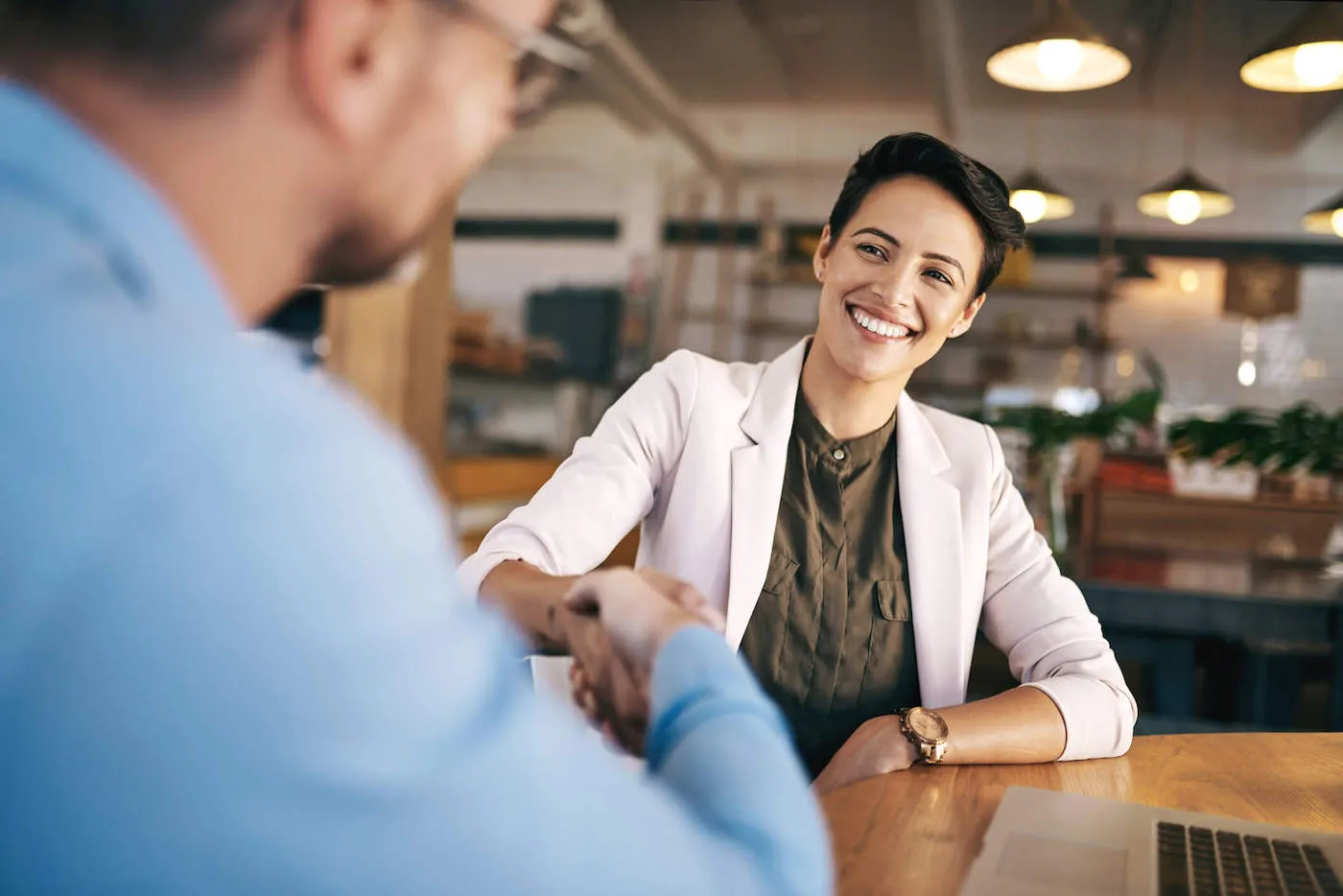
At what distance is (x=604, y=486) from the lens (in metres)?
0.95

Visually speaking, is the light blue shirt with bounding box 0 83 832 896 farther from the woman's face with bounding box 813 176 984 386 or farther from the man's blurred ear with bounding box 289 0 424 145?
the woman's face with bounding box 813 176 984 386

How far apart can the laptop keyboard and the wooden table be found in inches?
3.6

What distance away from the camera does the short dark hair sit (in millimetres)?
954

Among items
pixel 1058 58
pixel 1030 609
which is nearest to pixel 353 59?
pixel 1030 609

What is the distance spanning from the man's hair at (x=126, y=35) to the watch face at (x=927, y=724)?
762mm

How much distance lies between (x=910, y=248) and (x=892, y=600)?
1.08 ft

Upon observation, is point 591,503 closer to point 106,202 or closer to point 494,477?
point 494,477

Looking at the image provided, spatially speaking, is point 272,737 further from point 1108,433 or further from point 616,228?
point 1108,433

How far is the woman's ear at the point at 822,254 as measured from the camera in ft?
3.28

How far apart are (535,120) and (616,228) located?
0.73 m

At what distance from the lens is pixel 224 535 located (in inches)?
12.9

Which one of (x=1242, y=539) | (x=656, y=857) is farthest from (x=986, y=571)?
(x=1242, y=539)

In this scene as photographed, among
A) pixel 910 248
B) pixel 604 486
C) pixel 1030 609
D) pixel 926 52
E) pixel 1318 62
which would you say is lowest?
pixel 1030 609

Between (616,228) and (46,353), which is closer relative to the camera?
(46,353)
